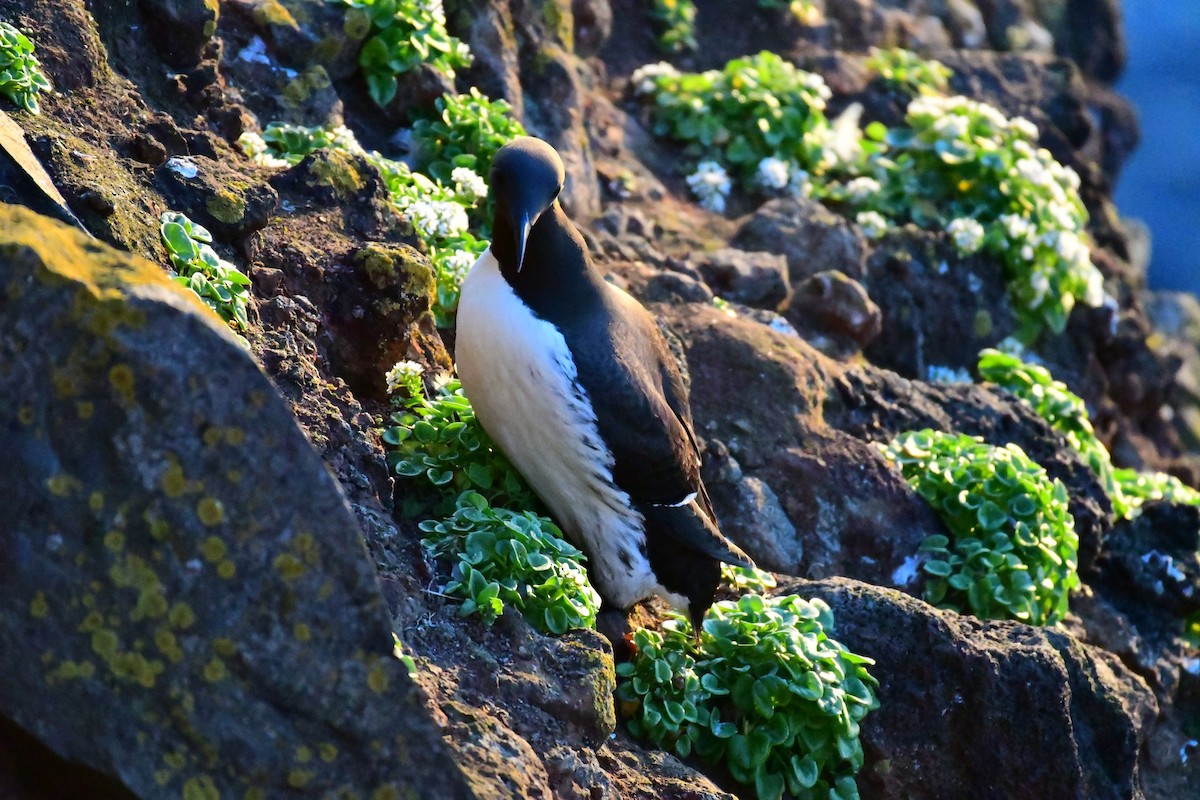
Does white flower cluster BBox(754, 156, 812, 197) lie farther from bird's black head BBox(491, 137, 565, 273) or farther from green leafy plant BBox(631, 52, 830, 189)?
bird's black head BBox(491, 137, 565, 273)

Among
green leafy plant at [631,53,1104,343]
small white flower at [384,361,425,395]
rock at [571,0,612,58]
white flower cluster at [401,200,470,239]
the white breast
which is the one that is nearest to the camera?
the white breast

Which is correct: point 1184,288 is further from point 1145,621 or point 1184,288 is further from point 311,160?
point 311,160

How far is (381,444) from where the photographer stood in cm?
553

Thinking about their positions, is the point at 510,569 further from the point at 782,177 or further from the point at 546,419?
the point at 782,177

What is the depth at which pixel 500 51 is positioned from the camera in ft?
27.6

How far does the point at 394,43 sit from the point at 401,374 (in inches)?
107

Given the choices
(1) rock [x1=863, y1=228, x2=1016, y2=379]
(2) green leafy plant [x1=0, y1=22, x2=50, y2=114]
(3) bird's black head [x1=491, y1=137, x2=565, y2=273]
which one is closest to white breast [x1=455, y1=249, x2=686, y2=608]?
(3) bird's black head [x1=491, y1=137, x2=565, y2=273]

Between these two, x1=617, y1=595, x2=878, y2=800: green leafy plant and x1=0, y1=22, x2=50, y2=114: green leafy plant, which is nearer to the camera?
x1=0, y1=22, x2=50, y2=114: green leafy plant

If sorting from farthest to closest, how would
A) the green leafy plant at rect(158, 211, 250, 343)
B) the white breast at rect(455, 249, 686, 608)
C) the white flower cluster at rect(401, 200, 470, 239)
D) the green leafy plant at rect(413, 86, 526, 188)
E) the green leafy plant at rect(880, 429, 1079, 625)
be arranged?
the green leafy plant at rect(413, 86, 526, 188) → the green leafy plant at rect(880, 429, 1079, 625) → the white flower cluster at rect(401, 200, 470, 239) → the white breast at rect(455, 249, 686, 608) → the green leafy plant at rect(158, 211, 250, 343)

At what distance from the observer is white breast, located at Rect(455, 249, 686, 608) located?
212 inches

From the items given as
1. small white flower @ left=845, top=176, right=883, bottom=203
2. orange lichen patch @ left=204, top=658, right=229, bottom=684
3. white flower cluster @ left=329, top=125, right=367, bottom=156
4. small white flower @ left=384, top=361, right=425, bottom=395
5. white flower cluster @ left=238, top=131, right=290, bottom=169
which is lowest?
orange lichen patch @ left=204, top=658, right=229, bottom=684

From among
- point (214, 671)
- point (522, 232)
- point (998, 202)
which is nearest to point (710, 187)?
point (998, 202)

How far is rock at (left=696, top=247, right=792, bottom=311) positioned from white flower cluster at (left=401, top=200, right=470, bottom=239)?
85.4 inches

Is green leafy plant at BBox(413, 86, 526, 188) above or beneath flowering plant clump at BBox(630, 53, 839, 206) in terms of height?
beneath
